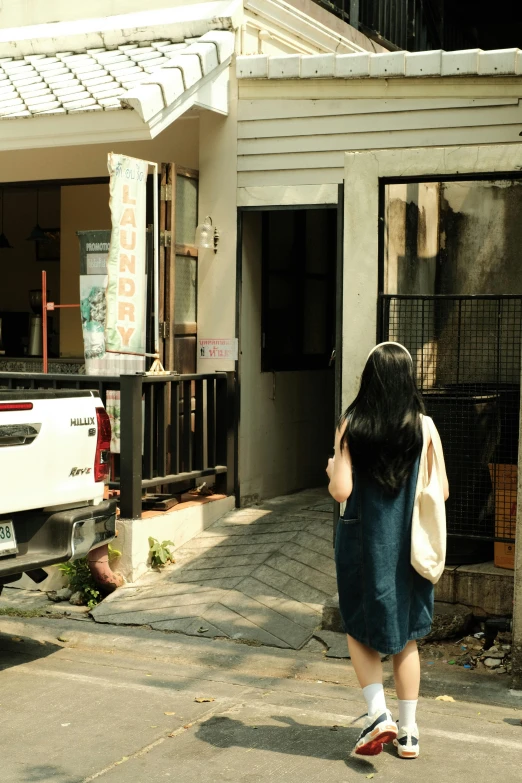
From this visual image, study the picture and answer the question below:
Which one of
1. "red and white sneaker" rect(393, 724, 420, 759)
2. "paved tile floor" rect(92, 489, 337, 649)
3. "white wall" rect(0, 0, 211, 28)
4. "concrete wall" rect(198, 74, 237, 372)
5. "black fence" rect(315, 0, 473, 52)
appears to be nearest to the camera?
"red and white sneaker" rect(393, 724, 420, 759)

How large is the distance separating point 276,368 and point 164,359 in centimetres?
133

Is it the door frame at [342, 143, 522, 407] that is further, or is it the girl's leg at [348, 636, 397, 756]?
the door frame at [342, 143, 522, 407]

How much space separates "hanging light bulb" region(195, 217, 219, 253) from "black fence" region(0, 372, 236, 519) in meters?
1.12

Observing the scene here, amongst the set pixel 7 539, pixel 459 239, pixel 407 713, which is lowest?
pixel 407 713


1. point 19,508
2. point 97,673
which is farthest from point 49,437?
point 97,673

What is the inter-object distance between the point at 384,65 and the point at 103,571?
14.2ft

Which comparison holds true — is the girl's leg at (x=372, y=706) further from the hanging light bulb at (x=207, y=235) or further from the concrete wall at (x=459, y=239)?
the hanging light bulb at (x=207, y=235)

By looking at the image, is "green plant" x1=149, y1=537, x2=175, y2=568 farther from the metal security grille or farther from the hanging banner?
the metal security grille

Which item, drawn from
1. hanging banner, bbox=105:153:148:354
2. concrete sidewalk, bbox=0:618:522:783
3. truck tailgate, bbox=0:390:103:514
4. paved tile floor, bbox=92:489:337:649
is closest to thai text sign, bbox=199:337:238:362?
hanging banner, bbox=105:153:148:354

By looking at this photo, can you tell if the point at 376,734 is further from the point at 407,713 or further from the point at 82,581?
the point at 82,581

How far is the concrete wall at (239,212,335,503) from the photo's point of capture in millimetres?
9133

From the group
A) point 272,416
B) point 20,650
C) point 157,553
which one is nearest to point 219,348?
point 272,416

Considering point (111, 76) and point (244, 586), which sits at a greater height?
point (111, 76)

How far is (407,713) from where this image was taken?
473 cm
